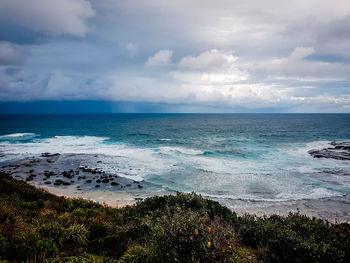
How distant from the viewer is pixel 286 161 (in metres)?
35.2

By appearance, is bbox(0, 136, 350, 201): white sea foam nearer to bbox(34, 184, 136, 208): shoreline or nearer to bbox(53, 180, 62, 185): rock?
bbox(34, 184, 136, 208): shoreline

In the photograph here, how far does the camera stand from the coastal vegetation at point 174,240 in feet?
15.8

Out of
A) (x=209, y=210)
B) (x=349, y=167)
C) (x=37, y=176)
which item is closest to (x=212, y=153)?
(x=349, y=167)

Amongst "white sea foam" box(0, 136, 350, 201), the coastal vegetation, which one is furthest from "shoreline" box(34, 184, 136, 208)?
the coastal vegetation

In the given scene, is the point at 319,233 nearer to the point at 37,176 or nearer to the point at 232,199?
the point at 232,199

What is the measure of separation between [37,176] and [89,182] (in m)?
8.21

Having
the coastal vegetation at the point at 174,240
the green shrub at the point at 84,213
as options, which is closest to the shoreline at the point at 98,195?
the green shrub at the point at 84,213

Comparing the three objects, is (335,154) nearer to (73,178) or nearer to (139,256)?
(73,178)

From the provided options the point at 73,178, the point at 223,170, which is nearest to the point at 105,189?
the point at 73,178

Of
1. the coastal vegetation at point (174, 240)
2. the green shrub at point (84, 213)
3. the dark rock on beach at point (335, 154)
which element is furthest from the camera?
the dark rock on beach at point (335, 154)

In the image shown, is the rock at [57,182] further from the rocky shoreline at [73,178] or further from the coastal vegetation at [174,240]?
the coastal vegetation at [174,240]

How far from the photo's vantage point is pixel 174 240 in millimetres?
4895

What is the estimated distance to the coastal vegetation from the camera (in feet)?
15.8

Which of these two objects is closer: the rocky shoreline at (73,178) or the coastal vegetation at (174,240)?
the coastal vegetation at (174,240)
